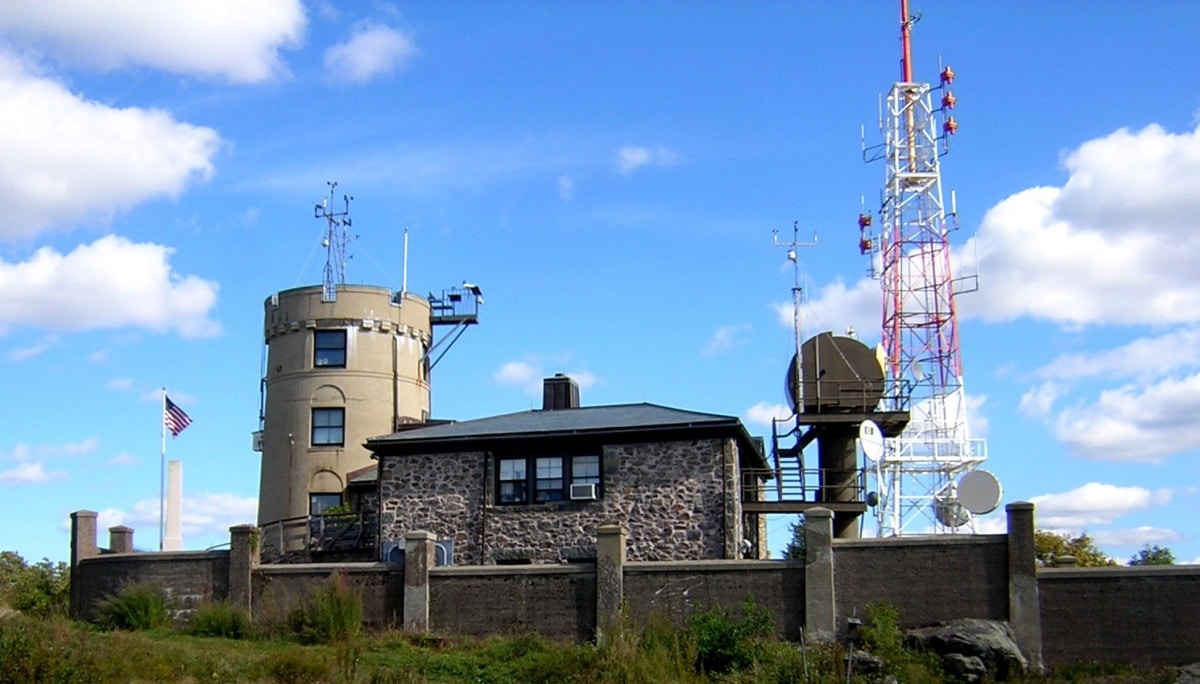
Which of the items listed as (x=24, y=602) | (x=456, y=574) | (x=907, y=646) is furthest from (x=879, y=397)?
(x=24, y=602)

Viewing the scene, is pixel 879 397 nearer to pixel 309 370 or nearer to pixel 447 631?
pixel 447 631

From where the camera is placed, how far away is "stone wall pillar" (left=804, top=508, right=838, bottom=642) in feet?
95.6

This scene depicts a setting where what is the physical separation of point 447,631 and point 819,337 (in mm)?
12586

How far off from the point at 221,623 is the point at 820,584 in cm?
1323

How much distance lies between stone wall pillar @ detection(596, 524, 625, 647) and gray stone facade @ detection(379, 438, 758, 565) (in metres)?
2.77

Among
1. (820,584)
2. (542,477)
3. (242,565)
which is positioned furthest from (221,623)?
(820,584)

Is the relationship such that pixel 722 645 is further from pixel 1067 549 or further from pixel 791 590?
pixel 1067 549

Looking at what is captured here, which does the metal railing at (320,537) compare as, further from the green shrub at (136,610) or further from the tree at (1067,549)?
the tree at (1067,549)

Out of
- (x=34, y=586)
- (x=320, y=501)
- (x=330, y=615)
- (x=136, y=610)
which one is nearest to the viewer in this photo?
(x=330, y=615)

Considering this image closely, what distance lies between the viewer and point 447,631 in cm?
3088

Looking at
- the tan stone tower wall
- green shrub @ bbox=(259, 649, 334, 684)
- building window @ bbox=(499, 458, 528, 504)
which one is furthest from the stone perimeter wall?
the tan stone tower wall

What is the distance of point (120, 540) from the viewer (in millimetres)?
34969

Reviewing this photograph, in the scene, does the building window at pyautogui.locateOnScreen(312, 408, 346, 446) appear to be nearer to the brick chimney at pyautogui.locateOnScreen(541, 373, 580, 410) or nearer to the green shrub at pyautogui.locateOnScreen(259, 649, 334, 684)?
the brick chimney at pyautogui.locateOnScreen(541, 373, 580, 410)

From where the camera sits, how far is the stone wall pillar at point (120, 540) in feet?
115
